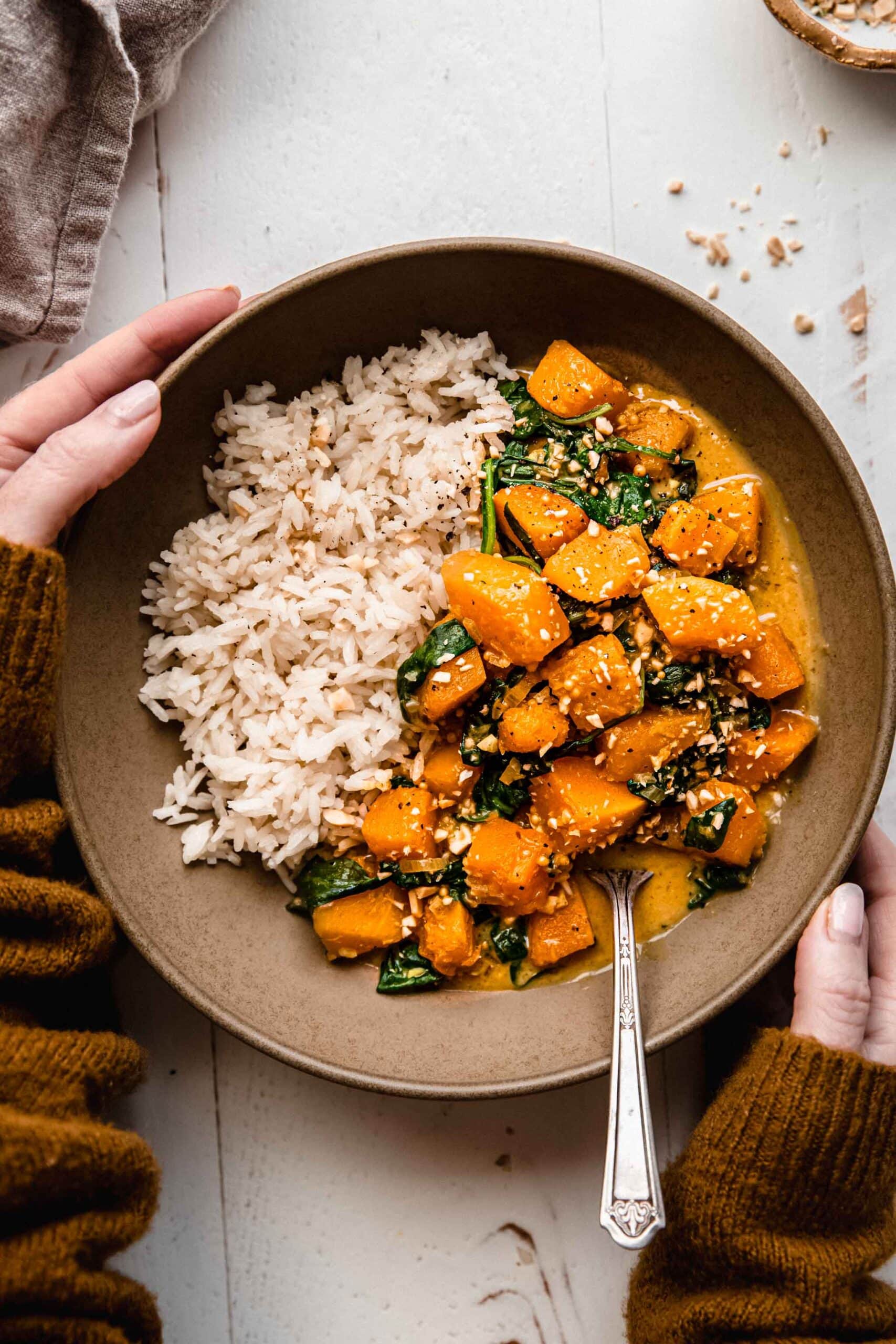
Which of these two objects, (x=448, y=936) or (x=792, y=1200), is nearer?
(x=792, y=1200)

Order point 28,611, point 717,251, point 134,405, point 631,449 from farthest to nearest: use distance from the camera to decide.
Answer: point 717,251
point 631,449
point 134,405
point 28,611

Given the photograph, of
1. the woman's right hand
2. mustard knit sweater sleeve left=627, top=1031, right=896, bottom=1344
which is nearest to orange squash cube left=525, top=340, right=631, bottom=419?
the woman's right hand

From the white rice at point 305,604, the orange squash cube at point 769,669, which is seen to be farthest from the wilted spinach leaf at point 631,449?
the orange squash cube at point 769,669

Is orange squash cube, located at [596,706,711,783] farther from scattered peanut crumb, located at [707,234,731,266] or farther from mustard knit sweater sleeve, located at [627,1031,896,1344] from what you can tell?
scattered peanut crumb, located at [707,234,731,266]

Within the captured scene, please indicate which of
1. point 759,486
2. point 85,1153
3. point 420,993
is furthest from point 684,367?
point 85,1153

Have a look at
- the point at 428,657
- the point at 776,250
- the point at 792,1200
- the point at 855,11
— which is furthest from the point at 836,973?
the point at 855,11

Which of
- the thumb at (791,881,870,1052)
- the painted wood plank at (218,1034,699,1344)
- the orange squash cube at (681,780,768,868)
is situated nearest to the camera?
the thumb at (791,881,870,1052)

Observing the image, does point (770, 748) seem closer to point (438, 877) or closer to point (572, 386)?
point (438, 877)
